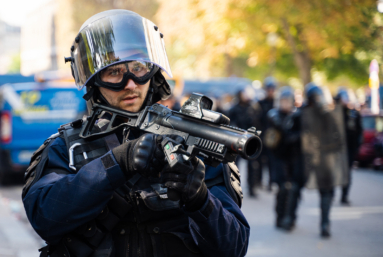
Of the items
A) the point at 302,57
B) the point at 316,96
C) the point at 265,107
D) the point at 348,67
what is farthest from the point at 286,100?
the point at 265,107

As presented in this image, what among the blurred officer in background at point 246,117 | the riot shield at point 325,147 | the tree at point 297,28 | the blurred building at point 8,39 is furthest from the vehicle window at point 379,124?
the blurred building at point 8,39

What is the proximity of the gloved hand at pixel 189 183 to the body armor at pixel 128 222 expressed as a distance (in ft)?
0.60

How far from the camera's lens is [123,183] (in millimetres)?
1649

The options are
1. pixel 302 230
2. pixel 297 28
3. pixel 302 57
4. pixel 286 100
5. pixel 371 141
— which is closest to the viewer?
pixel 302 230

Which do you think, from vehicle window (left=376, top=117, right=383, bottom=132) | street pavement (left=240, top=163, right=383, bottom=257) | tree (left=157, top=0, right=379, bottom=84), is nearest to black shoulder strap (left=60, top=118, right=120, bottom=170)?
street pavement (left=240, top=163, right=383, bottom=257)

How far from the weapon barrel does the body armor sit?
287mm

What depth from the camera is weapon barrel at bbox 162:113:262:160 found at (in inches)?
→ 61.0

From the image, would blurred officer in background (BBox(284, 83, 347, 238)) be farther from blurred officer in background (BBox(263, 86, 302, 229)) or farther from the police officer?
the police officer

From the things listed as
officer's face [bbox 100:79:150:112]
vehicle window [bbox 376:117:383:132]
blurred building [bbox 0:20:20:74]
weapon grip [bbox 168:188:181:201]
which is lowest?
vehicle window [bbox 376:117:383:132]

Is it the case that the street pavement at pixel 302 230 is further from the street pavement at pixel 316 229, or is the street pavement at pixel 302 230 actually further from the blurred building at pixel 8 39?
the blurred building at pixel 8 39

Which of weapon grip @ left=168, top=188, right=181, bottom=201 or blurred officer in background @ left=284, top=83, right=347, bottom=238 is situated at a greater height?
weapon grip @ left=168, top=188, right=181, bottom=201

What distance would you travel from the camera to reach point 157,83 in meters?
2.14

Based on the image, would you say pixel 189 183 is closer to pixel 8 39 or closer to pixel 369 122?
pixel 369 122

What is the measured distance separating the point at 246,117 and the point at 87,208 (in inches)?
264
